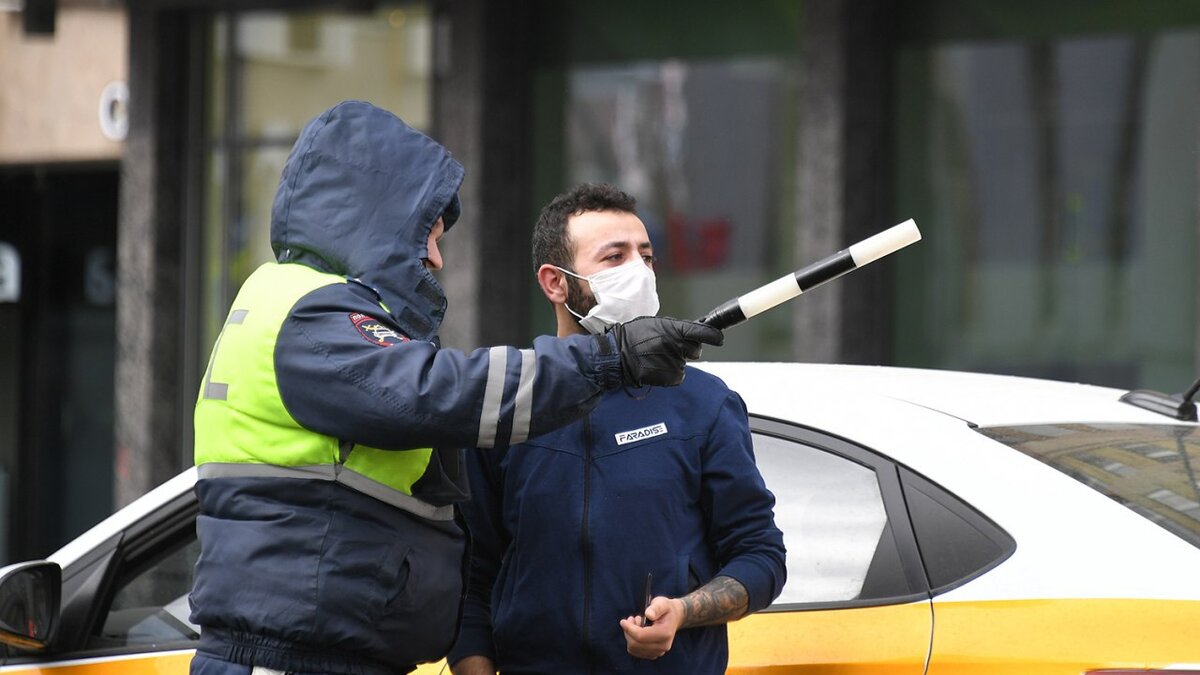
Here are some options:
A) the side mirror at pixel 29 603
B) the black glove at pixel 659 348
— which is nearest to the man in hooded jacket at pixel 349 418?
the black glove at pixel 659 348

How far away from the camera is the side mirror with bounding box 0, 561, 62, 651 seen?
128 inches

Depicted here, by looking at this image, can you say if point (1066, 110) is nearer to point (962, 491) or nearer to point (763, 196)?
point (763, 196)

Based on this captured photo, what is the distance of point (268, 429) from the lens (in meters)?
2.46

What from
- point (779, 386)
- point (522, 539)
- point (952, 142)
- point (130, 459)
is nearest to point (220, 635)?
point (522, 539)

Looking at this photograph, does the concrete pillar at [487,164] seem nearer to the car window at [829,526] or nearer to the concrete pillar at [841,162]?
the concrete pillar at [841,162]

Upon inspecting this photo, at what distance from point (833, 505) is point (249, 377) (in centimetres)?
127

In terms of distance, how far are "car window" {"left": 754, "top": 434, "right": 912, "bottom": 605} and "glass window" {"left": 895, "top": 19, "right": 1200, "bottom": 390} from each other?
5.53 metres

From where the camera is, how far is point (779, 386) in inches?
132

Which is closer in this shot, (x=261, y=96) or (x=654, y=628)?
(x=654, y=628)

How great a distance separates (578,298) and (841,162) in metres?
5.68

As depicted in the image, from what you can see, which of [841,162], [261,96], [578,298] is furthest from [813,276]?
[261,96]

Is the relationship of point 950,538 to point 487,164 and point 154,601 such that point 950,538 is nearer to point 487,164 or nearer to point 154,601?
point 154,601

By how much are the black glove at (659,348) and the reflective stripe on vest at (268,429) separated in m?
0.36

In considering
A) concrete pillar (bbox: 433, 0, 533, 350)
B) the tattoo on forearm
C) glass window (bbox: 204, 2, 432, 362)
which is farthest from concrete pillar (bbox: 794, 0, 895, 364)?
the tattoo on forearm
